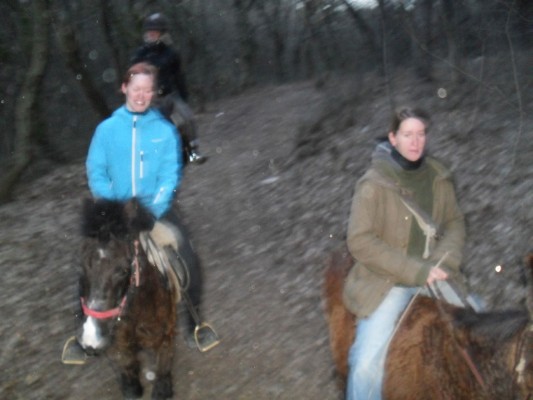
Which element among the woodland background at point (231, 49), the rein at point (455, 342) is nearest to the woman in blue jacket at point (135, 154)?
the rein at point (455, 342)

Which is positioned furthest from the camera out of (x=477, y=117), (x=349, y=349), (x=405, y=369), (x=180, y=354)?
(x=477, y=117)

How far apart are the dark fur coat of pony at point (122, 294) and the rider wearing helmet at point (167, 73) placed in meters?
5.75

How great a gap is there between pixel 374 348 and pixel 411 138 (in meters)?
1.31

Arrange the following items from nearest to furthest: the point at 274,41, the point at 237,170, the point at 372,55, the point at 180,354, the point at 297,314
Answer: the point at 180,354
the point at 297,314
the point at 237,170
the point at 372,55
the point at 274,41

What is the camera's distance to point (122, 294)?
4.84m

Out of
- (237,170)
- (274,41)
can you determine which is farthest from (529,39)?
(274,41)

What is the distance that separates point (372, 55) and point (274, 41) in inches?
439

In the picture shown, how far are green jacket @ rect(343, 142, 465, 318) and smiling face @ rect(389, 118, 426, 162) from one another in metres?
0.11

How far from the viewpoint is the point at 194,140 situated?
12.4 meters

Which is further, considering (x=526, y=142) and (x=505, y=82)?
(x=505, y=82)

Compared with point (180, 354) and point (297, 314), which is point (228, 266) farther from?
point (180, 354)

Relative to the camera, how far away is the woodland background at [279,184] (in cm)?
680

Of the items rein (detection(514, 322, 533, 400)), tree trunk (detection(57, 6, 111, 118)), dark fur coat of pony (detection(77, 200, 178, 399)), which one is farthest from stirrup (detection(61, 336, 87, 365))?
tree trunk (detection(57, 6, 111, 118))

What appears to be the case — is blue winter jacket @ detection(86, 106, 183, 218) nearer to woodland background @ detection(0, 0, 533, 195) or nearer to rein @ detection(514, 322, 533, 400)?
rein @ detection(514, 322, 533, 400)
